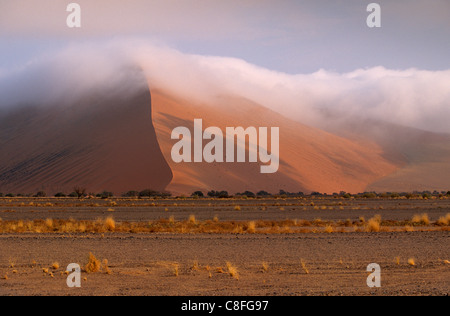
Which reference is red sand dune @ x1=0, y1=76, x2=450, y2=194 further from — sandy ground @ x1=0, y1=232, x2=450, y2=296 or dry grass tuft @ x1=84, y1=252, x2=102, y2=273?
dry grass tuft @ x1=84, y1=252, x2=102, y2=273

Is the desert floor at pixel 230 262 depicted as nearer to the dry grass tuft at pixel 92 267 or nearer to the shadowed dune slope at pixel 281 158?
the dry grass tuft at pixel 92 267

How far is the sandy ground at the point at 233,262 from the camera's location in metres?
11.3

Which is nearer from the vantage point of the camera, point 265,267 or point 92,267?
point 92,267

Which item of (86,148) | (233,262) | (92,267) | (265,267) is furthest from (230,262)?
(86,148)

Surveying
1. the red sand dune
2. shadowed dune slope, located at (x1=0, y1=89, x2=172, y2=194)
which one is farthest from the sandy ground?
shadowed dune slope, located at (x1=0, y1=89, x2=172, y2=194)

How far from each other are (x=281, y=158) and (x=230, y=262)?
6690cm

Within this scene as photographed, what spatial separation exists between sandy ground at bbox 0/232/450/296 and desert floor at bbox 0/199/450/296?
2 cm

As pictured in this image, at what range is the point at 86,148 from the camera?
79000 millimetres

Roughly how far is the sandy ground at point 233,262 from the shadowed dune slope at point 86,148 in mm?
45992

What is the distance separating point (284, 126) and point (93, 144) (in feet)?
95.8

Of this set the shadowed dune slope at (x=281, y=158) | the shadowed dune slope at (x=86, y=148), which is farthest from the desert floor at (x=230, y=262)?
the shadowed dune slope at (x=86, y=148)

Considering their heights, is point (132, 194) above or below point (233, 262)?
above

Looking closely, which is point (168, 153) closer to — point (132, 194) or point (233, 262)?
point (132, 194)
